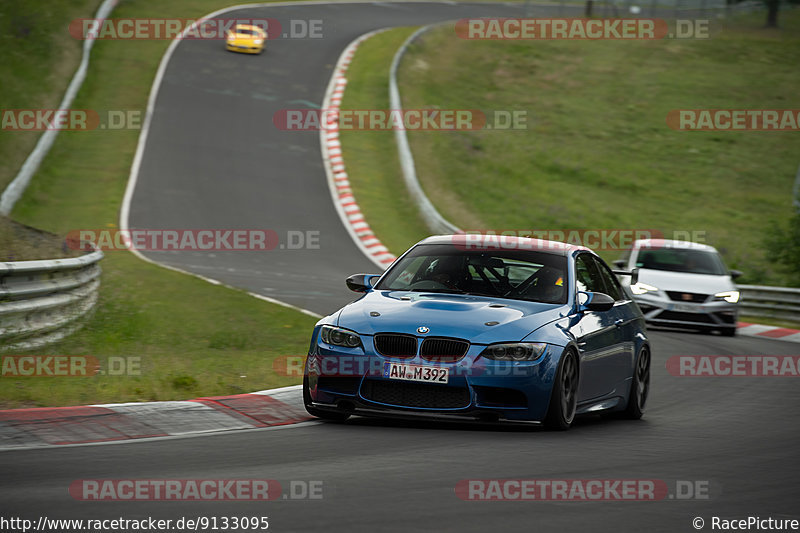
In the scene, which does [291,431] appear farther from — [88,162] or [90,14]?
[90,14]

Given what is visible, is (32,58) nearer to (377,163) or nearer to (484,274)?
(377,163)

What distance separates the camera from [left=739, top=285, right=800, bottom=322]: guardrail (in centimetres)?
2390

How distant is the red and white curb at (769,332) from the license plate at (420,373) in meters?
13.1

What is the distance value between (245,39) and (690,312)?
27.9m

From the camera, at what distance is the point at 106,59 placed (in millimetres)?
40188

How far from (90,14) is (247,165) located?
17.2 meters

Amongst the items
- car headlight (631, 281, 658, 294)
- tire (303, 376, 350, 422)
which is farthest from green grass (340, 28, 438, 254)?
tire (303, 376, 350, 422)

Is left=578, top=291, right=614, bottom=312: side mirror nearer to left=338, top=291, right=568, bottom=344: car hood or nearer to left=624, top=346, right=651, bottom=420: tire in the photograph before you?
left=338, top=291, right=568, bottom=344: car hood

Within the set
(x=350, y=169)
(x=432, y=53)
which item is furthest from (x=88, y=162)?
(x=432, y=53)

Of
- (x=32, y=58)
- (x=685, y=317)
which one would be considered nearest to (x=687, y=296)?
(x=685, y=317)

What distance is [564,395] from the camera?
28.9 feet

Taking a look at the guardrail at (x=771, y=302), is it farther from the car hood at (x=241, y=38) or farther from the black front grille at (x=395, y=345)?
the car hood at (x=241, y=38)

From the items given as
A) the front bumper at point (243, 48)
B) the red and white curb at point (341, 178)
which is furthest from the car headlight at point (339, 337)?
the front bumper at point (243, 48)

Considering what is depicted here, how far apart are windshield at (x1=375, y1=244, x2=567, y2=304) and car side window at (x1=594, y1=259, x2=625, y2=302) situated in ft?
2.98
